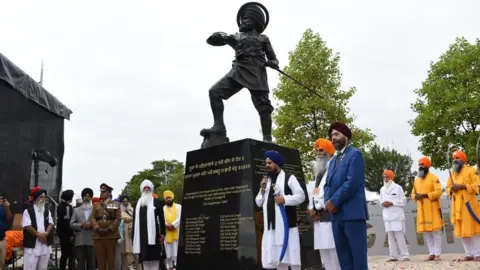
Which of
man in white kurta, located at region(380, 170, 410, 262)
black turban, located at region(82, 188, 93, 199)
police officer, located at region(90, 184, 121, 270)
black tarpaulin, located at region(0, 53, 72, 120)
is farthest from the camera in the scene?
black tarpaulin, located at region(0, 53, 72, 120)

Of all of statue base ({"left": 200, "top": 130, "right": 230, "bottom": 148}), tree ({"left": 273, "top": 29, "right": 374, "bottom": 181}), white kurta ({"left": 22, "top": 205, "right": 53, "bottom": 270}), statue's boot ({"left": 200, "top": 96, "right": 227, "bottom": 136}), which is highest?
tree ({"left": 273, "top": 29, "right": 374, "bottom": 181})

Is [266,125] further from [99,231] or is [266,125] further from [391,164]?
[391,164]

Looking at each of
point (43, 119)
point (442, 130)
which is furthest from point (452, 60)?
point (43, 119)

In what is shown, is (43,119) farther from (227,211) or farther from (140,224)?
(227,211)

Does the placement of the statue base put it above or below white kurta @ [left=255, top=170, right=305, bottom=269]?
above

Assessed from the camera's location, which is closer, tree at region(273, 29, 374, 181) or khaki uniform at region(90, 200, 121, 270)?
khaki uniform at region(90, 200, 121, 270)

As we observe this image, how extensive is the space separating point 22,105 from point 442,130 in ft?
79.0

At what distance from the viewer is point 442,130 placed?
95.6 ft

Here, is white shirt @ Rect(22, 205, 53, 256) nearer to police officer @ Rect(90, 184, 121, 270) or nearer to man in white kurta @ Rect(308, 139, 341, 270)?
police officer @ Rect(90, 184, 121, 270)

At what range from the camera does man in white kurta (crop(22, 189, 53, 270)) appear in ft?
30.2

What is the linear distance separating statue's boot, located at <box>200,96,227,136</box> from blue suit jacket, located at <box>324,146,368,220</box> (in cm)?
276

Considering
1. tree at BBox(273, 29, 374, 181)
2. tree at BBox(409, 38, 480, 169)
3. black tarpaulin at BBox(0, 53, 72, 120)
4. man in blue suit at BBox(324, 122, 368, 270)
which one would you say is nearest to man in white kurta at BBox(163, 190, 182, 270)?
black tarpaulin at BBox(0, 53, 72, 120)

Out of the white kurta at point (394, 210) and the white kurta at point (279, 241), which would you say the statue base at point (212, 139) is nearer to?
the white kurta at point (279, 241)

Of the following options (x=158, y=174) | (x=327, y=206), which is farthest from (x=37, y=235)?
(x=158, y=174)
